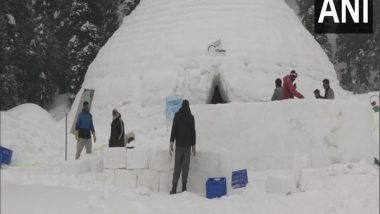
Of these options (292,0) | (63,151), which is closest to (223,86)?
(63,151)

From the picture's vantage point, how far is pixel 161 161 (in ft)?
22.5

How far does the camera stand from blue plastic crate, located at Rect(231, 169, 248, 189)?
6562mm

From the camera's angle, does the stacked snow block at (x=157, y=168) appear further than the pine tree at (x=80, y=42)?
No

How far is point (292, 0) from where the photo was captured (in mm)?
35438

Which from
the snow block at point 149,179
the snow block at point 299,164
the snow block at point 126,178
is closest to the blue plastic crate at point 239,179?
the snow block at point 299,164

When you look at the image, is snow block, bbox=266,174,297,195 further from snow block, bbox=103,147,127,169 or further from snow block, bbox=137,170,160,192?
snow block, bbox=103,147,127,169

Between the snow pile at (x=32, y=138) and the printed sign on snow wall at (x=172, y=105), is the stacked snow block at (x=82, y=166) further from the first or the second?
the printed sign on snow wall at (x=172, y=105)

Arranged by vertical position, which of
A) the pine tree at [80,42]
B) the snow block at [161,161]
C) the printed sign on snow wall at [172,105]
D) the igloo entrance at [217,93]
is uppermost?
the pine tree at [80,42]

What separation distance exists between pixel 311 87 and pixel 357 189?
273 inches

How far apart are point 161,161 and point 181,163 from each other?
0.39m

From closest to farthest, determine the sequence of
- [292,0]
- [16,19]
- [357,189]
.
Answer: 1. [16,19]
2. [357,189]
3. [292,0]

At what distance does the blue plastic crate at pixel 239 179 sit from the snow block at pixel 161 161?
34.1 inches

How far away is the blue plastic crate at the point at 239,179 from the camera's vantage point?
656 cm

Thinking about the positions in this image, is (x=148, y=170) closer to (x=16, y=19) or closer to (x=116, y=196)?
(x=116, y=196)
